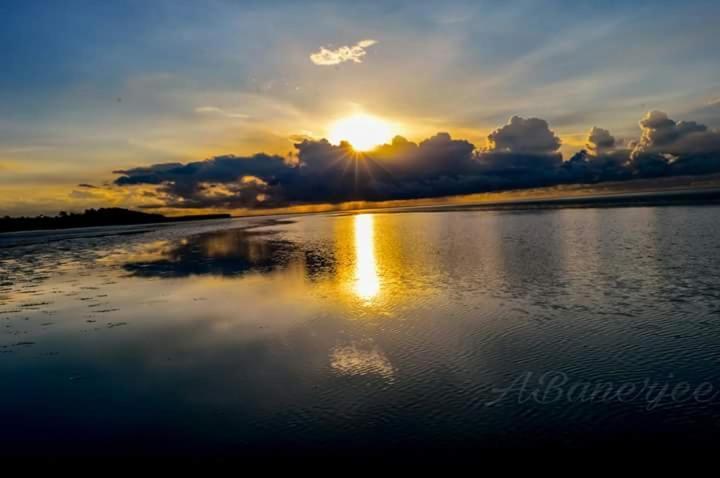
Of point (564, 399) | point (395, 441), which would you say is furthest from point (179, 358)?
point (564, 399)

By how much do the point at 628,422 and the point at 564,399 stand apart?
1.61 m

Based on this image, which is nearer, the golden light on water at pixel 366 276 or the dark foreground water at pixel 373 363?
the dark foreground water at pixel 373 363

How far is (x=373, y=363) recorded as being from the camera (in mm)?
15102

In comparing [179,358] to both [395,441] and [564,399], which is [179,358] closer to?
[395,441]

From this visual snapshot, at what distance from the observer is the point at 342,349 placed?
55.2 ft

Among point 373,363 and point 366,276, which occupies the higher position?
point 366,276

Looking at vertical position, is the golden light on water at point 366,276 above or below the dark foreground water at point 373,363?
above

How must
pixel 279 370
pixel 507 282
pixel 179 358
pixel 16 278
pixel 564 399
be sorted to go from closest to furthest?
1. pixel 564 399
2. pixel 279 370
3. pixel 179 358
4. pixel 507 282
5. pixel 16 278

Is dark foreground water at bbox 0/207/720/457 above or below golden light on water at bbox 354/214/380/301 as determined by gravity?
below

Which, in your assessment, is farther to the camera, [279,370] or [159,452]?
[279,370]

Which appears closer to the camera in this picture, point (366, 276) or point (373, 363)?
point (373, 363)

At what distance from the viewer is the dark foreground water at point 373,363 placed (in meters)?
10.6

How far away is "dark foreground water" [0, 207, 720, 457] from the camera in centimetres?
1064

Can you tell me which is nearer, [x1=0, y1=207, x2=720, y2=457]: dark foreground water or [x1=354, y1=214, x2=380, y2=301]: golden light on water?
[x1=0, y1=207, x2=720, y2=457]: dark foreground water
